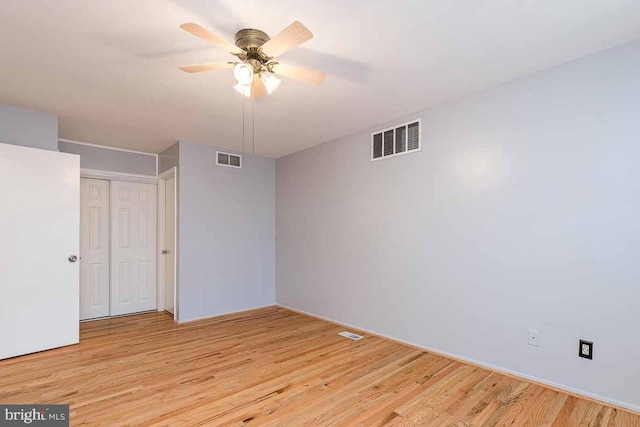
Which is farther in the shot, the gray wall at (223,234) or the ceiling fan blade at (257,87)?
the gray wall at (223,234)

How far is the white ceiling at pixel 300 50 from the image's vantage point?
1823 millimetres

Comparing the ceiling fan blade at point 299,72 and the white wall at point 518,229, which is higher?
the ceiling fan blade at point 299,72

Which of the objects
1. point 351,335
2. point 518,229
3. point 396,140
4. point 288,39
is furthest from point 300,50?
point 351,335

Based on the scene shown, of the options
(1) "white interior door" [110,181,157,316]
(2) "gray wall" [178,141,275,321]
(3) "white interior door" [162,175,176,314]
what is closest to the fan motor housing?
(2) "gray wall" [178,141,275,321]

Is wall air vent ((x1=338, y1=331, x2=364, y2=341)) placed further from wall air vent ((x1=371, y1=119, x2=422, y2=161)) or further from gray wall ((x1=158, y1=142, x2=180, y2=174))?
gray wall ((x1=158, y1=142, x2=180, y2=174))

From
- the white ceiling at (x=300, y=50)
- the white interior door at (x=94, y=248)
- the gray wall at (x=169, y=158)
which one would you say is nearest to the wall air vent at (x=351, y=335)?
the white ceiling at (x=300, y=50)

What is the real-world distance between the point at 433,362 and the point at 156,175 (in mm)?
4574

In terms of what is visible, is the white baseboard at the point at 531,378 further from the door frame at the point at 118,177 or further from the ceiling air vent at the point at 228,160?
the door frame at the point at 118,177

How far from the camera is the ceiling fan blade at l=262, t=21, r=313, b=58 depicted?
1606 mm

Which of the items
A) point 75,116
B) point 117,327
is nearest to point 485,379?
point 117,327

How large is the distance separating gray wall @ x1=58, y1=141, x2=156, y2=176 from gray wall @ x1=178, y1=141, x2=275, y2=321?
946mm

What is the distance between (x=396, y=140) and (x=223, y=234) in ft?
9.15

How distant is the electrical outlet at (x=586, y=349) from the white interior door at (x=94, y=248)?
17.7 ft

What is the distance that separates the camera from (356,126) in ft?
12.5
